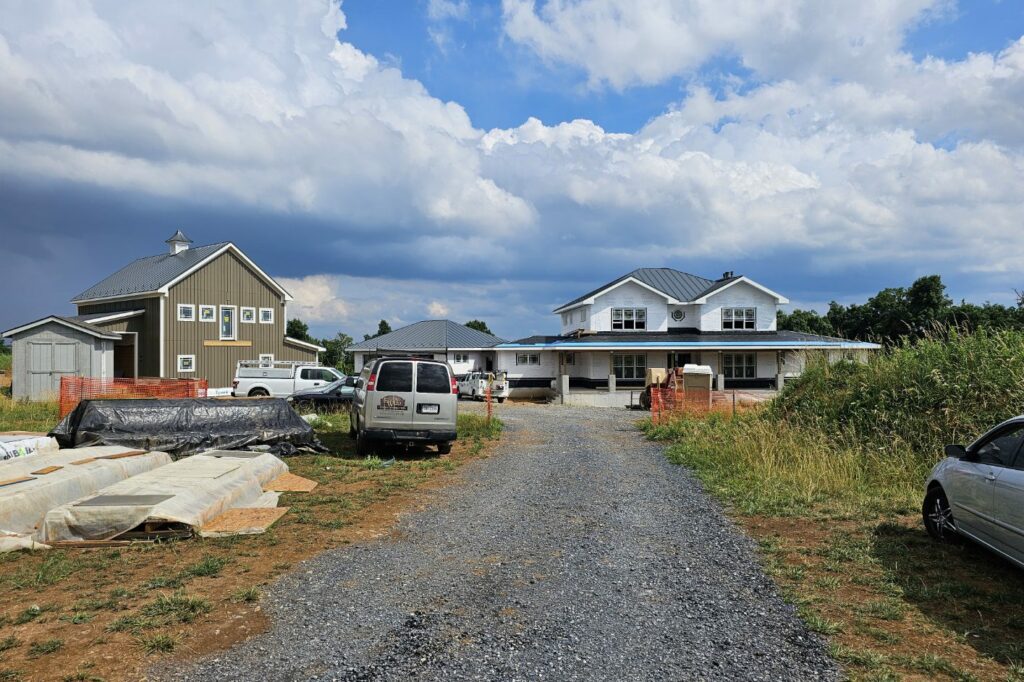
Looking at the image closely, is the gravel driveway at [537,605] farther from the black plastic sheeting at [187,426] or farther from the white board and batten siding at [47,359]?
the white board and batten siding at [47,359]

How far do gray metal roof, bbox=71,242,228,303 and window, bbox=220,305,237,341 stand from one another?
299cm

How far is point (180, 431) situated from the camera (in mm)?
13820

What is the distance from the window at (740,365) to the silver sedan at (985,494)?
3423 cm

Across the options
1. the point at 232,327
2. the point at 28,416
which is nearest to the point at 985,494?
the point at 28,416

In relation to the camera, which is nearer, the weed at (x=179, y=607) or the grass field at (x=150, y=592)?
the grass field at (x=150, y=592)

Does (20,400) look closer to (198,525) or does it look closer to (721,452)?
(198,525)

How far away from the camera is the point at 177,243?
41.3 m

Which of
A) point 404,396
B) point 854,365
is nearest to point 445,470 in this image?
point 404,396

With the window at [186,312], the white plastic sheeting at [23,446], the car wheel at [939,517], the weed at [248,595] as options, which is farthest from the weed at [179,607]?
the window at [186,312]

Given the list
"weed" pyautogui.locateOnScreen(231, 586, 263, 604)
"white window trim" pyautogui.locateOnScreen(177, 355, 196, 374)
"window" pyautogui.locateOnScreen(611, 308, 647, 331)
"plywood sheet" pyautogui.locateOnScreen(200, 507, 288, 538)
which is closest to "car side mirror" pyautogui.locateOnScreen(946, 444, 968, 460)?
"weed" pyautogui.locateOnScreen(231, 586, 263, 604)

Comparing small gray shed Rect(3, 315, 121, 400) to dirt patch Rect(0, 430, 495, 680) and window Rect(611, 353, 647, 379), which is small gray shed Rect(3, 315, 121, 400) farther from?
window Rect(611, 353, 647, 379)

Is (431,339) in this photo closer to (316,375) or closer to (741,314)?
(316,375)

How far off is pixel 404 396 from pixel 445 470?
2002 millimetres

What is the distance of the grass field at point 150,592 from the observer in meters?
4.52
